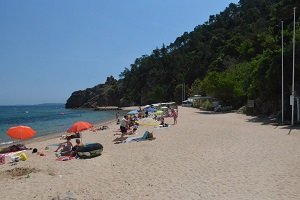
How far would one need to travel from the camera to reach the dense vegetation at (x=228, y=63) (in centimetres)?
3278

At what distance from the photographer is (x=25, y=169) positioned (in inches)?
575

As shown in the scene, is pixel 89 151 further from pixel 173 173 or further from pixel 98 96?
pixel 98 96

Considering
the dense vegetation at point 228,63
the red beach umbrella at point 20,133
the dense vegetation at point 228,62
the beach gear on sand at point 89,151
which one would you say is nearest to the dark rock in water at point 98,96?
the dense vegetation at point 228,63

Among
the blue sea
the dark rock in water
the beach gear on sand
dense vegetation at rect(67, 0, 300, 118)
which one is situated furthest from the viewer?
the dark rock in water

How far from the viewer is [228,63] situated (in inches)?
3314

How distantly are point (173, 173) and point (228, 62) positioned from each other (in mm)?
75875

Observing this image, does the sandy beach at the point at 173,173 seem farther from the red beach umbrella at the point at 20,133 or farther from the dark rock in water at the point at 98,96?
the dark rock in water at the point at 98,96

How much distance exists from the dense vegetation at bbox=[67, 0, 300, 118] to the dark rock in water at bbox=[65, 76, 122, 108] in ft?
7.34

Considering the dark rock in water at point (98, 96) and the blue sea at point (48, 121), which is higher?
the dark rock in water at point (98, 96)

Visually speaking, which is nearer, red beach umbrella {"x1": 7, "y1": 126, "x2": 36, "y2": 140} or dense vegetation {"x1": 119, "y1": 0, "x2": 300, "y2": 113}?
red beach umbrella {"x1": 7, "y1": 126, "x2": 36, "y2": 140}

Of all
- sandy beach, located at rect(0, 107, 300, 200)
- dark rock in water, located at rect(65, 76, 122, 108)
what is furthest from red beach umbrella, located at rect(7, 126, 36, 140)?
dark rock in water, located at rect(65, 76, 122, 108)

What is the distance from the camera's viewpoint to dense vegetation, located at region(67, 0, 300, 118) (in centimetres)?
3278

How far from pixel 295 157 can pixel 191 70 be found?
101 m

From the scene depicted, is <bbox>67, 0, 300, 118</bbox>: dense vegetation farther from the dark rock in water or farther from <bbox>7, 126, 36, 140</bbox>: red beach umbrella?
<bbox>7, 126, 36, 140</bbox>: red beach umbrella
